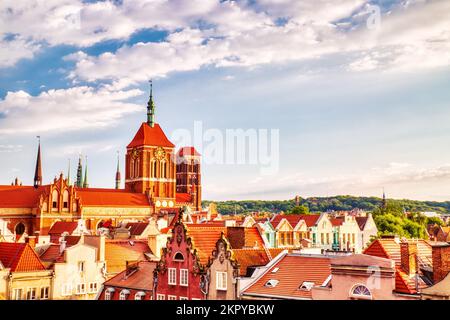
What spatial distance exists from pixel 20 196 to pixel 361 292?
69219mm

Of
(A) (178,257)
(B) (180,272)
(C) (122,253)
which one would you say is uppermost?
(A) (178,257)

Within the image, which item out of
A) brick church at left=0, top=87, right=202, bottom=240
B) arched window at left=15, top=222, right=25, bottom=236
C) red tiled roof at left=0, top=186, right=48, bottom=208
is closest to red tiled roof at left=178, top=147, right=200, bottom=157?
brick church at left=0, top=87, right=202, bottom=240

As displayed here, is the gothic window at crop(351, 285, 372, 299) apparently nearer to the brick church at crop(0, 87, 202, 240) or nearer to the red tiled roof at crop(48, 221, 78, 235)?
the red tiled roof at crop(48, 221, 78, 235)

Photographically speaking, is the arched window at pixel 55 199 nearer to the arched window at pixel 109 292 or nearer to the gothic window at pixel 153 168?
the gothic window at pixel 153 168

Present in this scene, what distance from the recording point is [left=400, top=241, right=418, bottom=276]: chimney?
17391mm

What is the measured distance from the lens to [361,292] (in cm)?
1453

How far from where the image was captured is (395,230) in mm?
51594

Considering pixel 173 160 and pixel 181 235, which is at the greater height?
pixel 173 160

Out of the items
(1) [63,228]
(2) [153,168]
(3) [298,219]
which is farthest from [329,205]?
(2) [153,168]

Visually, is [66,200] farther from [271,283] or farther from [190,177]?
[271,283]
